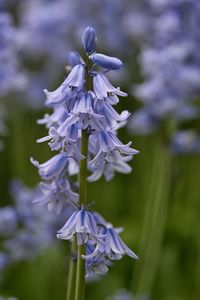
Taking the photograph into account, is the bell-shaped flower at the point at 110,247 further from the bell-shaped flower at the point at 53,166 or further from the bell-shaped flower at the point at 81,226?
the bell-shaped flower at the point at 53,166

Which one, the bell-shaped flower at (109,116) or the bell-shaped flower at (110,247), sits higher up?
the bell-shaped flower at (109,116)

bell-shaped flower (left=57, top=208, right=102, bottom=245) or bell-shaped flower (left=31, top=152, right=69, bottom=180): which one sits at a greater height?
bell-shaped flower (left=31, top=152, right=69, bottom=180)

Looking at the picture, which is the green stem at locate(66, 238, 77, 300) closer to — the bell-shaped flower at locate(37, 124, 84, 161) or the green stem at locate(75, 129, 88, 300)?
the green stem at locate(75, 129, 88, 300)

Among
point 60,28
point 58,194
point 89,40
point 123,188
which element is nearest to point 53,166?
point 58,194

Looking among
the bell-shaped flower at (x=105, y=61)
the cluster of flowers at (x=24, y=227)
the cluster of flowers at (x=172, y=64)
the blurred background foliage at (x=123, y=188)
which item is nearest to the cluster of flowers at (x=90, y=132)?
the bell-shaped flower at (x=105, y=61)

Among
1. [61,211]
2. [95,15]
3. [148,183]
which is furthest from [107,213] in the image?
[61,211]

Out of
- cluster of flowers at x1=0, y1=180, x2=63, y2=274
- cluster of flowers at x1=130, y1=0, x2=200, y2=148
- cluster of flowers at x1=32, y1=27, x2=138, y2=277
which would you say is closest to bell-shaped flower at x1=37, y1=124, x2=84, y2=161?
cluster of flowers at x1=32, y1=27, x2=138, y2=277

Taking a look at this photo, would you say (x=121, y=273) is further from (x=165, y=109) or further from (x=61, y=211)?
(x=61, y=211)
